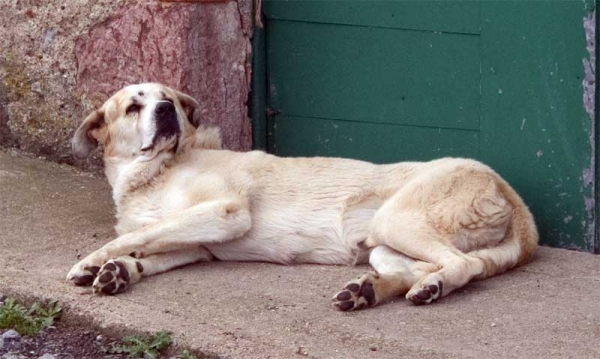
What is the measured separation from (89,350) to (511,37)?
250 cm

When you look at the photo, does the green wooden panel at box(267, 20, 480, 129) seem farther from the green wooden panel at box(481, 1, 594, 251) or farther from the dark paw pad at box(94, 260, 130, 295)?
the dark paw pad at box(94, 260, 130, 295)

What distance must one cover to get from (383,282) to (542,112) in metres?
1.33

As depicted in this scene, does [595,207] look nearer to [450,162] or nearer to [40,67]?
[450,162]

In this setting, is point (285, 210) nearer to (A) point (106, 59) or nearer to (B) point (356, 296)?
(B) point (356, 296)

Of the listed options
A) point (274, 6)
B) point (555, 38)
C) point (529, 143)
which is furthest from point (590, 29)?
point (274, 6)

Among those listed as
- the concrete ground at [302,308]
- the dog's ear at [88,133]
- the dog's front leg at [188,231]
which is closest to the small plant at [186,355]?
the concrete ground at [302,308]

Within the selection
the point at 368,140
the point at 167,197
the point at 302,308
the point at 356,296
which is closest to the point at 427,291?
the point at 356,296

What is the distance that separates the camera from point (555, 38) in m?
5.77

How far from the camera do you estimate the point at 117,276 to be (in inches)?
206

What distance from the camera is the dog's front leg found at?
5.55 metres

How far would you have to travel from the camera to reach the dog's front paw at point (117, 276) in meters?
→ 5.18

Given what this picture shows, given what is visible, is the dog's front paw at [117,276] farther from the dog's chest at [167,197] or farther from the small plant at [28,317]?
the dog's chest at [167,197]

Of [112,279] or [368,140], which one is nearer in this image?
[112,279]

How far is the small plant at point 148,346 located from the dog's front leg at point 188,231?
851 mm
